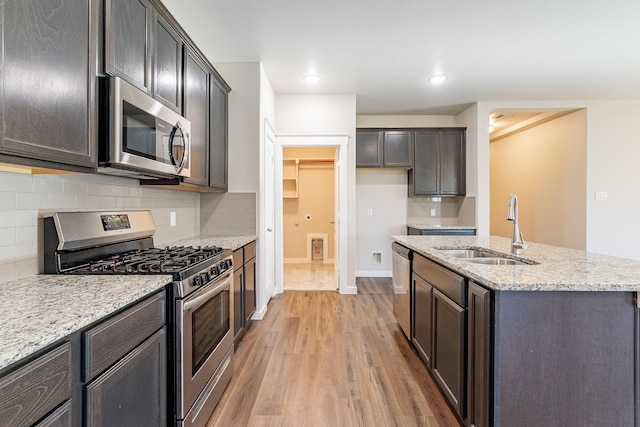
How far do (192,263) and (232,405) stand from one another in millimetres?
913

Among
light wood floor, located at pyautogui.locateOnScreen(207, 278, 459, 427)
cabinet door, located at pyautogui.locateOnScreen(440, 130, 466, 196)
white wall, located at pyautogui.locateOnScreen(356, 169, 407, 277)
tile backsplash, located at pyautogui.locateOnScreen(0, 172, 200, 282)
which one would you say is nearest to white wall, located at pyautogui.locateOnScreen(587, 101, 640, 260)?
cabinet door, located at pyautogui.locateOnScreen(440, 130, 466, 196)

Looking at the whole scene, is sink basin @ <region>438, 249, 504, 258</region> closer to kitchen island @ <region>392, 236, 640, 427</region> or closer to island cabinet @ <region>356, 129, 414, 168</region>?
kitchen island @ <region>392, 236, 640, 427</region>

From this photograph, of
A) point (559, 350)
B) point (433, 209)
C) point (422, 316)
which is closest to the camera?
point (559, 350)

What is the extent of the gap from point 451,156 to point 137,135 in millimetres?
4447

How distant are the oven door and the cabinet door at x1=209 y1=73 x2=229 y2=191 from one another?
118 cm

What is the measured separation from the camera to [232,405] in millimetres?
1904

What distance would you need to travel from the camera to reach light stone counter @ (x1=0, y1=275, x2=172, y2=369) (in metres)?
0.76

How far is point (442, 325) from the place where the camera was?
1898 mm

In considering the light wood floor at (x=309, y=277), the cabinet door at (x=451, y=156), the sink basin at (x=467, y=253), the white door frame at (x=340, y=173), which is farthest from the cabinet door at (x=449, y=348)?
the cabinet door at (x=451, y=156)

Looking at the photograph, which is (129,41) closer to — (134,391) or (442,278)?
(134,391)

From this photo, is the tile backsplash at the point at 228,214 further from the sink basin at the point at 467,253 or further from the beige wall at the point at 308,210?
the beige wall at the point at 308,210

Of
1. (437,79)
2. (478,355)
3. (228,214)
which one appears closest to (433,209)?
(437,79)

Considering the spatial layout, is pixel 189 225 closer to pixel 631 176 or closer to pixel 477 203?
pixel 477 203

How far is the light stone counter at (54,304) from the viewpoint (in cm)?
76
